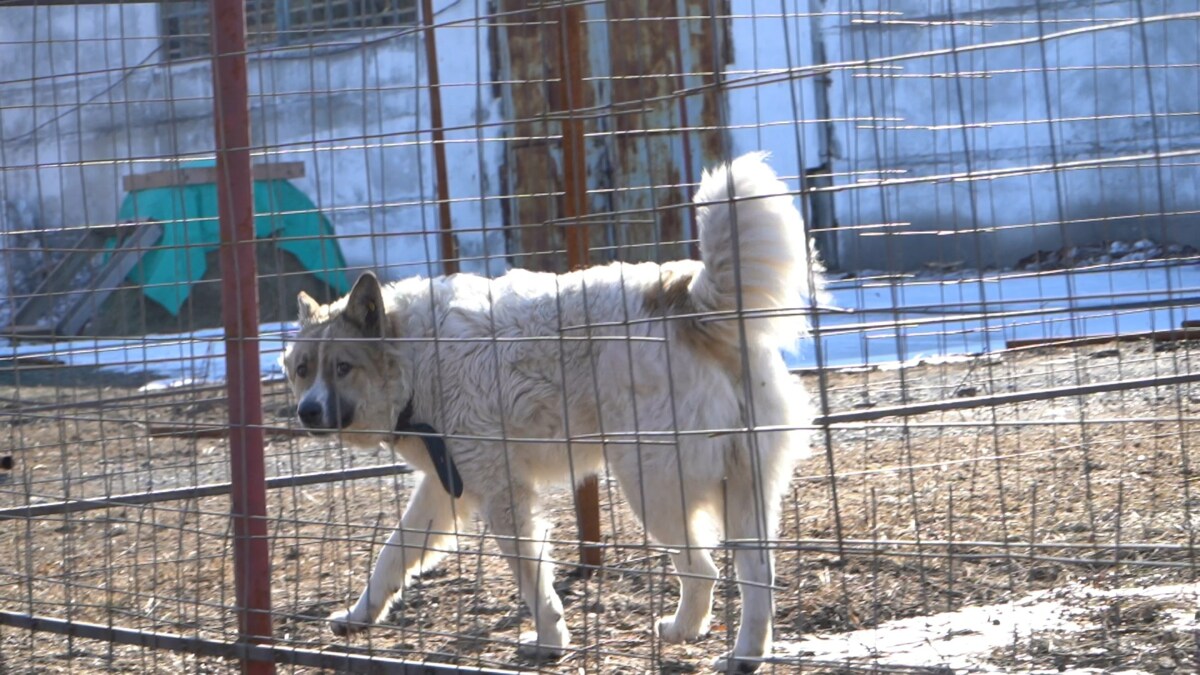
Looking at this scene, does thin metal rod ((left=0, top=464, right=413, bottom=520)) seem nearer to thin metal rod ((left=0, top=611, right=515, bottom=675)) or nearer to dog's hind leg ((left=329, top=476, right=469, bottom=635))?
dog's hind leg ((left=329, top=476, right=469, bottom=635))

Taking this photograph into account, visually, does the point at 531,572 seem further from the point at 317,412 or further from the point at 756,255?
the point at 756,255

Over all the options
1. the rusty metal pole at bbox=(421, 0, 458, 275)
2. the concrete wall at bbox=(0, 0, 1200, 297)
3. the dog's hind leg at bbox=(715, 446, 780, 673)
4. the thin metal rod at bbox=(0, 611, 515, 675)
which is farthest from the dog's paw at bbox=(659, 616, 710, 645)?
the concrete wall at bbox=(0, 0, 1200, 297)

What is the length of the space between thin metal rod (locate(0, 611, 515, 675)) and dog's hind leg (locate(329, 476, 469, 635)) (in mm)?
600

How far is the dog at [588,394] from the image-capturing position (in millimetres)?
4285

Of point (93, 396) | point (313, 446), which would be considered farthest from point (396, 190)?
point (313, 446)

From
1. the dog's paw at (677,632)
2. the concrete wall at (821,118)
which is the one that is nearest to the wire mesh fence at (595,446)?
the dog's paw at (677,632)

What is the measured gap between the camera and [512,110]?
559 inches

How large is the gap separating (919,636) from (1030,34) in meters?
9.34

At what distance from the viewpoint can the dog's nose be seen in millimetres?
5145

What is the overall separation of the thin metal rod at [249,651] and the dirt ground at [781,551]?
0.23ft

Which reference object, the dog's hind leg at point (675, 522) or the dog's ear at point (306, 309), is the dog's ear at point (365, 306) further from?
the dog's hind leg at point (675, 522)

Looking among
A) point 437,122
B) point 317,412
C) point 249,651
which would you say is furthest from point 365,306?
point 437,122

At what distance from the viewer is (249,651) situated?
3861 millimetres

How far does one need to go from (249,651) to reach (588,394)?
5.06ft
